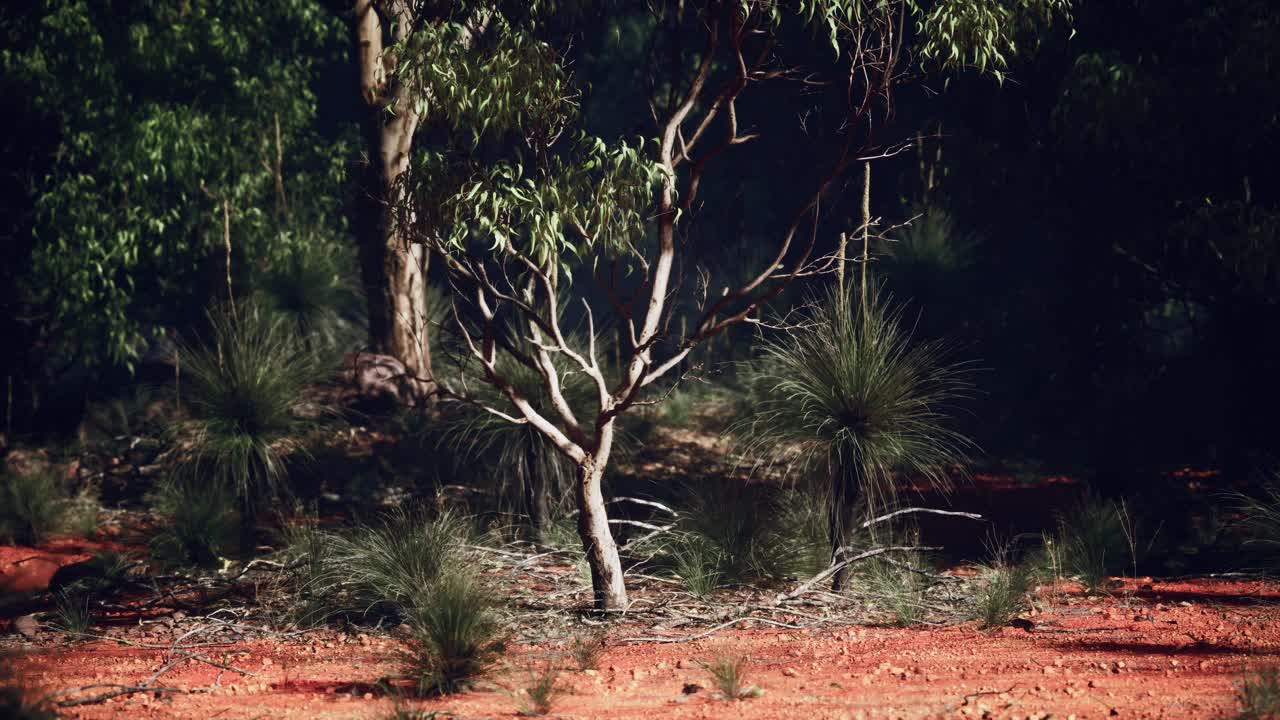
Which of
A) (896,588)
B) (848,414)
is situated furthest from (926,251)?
(896,588)

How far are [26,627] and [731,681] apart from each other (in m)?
5.02

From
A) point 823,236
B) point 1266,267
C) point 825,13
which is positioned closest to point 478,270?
point 825,13

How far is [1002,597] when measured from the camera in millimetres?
6664

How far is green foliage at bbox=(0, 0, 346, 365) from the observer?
11.6m

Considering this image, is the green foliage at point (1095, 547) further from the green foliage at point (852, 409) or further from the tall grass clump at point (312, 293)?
the tall grass clump at point (312, 293)

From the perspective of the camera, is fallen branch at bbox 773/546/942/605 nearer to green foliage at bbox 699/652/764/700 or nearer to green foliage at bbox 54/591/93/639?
green foliage at bbox 699/652/764/700

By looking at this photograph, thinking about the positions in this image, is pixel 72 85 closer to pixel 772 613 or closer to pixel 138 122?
pixel 138 122

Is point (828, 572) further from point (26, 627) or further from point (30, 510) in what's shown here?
point (30, 510)

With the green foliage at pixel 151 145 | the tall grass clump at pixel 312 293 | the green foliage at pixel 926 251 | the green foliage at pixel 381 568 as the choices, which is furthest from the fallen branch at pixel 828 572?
the tall grass clump at pixel 312 293

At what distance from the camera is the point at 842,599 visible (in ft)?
24.6

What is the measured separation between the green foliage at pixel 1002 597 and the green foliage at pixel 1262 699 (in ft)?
6.31

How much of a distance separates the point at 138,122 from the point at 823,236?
31.0 feet

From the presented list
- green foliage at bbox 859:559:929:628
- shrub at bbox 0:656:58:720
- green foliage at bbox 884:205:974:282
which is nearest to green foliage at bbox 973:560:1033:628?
green foliage at bbox 859:559:929:628

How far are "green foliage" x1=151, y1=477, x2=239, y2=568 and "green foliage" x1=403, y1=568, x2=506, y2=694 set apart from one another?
413 cm
